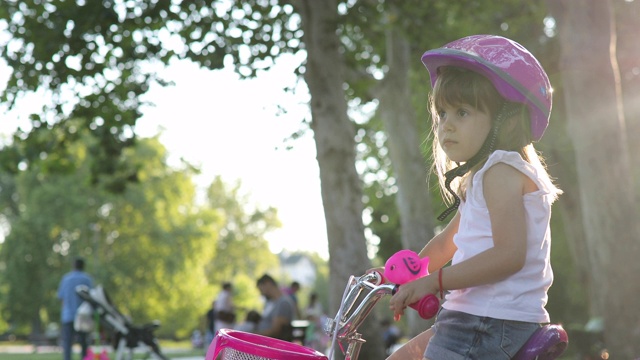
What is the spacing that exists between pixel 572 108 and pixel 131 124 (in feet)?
26.0

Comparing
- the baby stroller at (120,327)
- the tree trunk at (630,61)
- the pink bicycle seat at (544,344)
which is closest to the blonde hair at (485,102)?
the pink bicycle seat at (544,344)

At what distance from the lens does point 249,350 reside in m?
3.17

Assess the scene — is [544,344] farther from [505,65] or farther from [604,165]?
[604,165]

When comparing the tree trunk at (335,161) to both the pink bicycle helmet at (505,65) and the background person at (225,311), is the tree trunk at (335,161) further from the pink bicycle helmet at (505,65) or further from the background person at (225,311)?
the pink bicycle helmet at (505,65)

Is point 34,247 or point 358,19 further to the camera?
point 34,247

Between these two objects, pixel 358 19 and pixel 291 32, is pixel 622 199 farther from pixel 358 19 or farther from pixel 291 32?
pixel 291 32

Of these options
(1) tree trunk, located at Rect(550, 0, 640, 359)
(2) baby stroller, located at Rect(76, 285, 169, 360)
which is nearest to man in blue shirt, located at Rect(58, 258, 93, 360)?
(2) baby stroller, located at Rect(76, 285, 169, 360)

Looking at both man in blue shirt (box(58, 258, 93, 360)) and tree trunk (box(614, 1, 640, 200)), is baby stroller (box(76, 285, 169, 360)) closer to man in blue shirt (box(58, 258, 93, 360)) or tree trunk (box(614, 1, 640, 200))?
man in blue shirt (box(58, 258, 93, 360))

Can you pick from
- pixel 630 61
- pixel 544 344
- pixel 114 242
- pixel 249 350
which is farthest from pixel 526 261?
Answer: pixel 114 242

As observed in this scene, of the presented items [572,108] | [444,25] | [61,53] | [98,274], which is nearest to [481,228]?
[572,108]

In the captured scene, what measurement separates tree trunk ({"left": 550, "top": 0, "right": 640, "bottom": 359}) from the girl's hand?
36.1 ft

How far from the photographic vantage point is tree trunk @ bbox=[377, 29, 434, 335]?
21.5 metres

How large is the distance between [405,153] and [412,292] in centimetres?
1866

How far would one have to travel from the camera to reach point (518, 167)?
10.2ft
